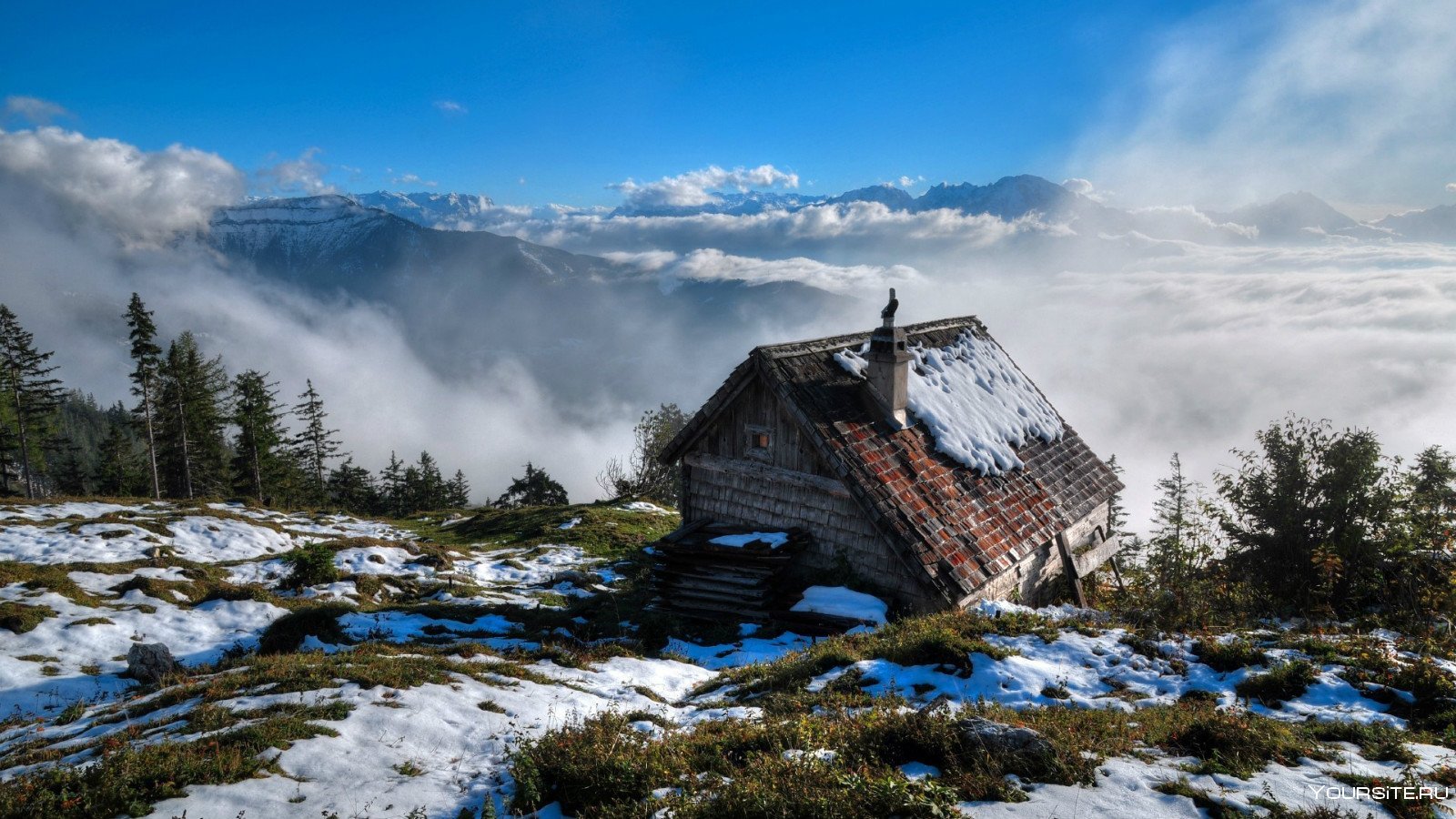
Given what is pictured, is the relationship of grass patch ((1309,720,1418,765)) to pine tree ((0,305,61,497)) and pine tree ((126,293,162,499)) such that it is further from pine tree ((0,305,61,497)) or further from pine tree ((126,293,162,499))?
pine tree ((0,305,61,497))

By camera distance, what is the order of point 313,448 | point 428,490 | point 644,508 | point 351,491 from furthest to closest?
point 428,490
point 351,491
point 313,448
point 644,508

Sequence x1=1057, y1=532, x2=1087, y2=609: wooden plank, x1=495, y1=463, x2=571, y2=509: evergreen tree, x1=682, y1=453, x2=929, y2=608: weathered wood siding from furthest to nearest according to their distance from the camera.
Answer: x1=495, y1=463, x2=571, y2=509: evergreen tree, x1=1057, y1=532, x2=1087, y2=609: wooden plank, x1=682, y1=453, x2=929, y2=608: weathered wood siding

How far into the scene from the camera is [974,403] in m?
18.6

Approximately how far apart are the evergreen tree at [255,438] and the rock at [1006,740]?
56.2 meters

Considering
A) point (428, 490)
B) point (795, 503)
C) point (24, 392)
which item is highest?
point (24, 392)

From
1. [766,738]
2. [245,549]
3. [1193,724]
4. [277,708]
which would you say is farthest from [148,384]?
[1193,724]

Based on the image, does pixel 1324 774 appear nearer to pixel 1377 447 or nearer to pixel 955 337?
pixel 1377 447

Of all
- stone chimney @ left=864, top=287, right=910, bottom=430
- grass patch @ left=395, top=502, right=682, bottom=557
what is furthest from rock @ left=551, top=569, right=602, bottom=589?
stone chimney @ left=864, top=287, right=910, bottom=430

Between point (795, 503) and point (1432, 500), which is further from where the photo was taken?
point (795, 503)

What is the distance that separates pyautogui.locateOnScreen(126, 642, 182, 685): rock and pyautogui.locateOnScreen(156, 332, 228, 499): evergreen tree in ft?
142

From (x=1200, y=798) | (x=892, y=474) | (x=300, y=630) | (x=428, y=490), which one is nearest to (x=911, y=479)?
(x=892, y=474)

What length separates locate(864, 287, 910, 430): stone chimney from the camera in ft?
51.3

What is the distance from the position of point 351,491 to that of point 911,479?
2578 inches

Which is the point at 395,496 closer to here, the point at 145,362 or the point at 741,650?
the point at 145,362
